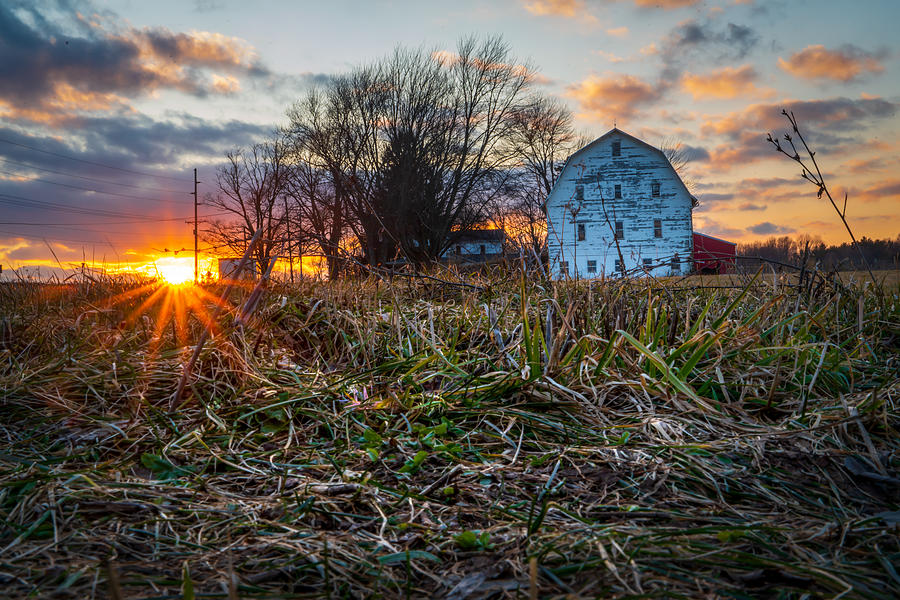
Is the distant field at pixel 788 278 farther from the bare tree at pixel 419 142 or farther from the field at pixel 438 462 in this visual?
the bare tree at pixel 419 142

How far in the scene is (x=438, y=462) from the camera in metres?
1.74

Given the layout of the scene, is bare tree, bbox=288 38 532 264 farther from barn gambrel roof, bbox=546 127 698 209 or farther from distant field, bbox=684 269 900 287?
distant field, bbox=684 269 900 287

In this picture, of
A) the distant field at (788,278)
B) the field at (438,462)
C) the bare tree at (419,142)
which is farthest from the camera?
the bare tree at (419,142)

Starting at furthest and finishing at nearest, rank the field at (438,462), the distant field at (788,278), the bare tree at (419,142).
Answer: the bare tree at (419,142)
the distant field at (788,278)
the field at (438,462)

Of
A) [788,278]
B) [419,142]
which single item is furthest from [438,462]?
[419,142]

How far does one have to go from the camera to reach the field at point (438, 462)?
42.3 inches

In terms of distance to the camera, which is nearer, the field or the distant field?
the field

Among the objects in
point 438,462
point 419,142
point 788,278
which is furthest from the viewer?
point 419,142

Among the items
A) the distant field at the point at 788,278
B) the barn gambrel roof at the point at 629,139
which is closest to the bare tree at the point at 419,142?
the barn gambrel roof at the point at 629,139

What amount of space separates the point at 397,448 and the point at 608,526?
2.78 feet

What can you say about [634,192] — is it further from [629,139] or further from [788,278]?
[788,278]

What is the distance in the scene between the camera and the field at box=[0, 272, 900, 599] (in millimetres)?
1075

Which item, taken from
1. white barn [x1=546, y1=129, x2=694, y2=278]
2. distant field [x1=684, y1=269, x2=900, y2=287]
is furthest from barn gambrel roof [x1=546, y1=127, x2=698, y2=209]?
distant field [x1=684, y1=269, x2=900, y2=287]

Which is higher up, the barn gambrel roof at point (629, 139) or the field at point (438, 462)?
the barn gambrel roof at point (629, 139)
